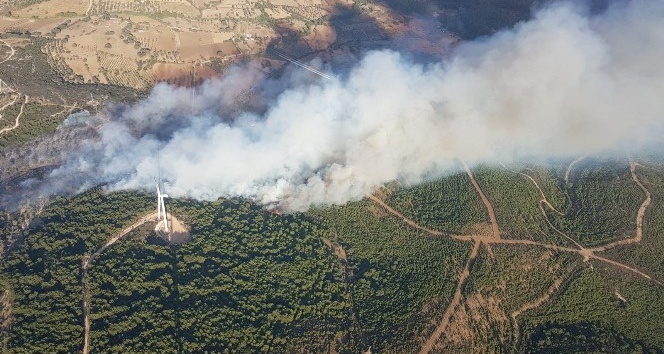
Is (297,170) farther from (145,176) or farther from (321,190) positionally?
(145,176)

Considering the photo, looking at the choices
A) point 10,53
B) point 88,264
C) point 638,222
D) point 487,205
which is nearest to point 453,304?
point 487,205

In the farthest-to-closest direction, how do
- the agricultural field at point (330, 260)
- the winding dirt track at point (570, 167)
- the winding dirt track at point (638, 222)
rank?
the winding dirt track at point (570, 167)
the winding dirt track at point (638, 222)
the agricultural field at point (330, 260)

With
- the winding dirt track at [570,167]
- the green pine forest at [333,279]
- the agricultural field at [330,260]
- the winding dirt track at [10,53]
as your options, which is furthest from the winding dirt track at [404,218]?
the winding dirt track at [10,53]

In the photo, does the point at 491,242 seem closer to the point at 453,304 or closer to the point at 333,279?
the point at 453,304

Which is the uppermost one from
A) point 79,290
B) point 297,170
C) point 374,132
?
point 374,132

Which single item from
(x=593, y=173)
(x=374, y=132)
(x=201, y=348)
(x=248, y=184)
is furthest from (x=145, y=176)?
(x=593, y=173)

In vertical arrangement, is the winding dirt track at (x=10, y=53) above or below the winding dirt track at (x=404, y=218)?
below

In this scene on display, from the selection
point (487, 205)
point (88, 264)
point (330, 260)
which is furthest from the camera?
point (487, 205)

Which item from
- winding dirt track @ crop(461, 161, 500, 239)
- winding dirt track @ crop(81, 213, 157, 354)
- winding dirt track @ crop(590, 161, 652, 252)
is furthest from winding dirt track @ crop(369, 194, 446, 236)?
winding dirt track @ crop(81, 213, 157, 354)

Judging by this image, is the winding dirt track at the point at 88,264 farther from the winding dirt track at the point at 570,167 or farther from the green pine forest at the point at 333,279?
the winding dirt track at the point at 570,167

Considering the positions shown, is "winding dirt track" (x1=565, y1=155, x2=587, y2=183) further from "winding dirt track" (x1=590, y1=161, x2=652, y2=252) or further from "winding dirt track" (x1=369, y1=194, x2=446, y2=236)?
"winding dirt track" (x1=369, y1=194, x2=446, y2=236)

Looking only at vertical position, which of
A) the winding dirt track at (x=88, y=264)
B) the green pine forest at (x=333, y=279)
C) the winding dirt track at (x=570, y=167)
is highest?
the winding dirt track at (x=570, y=167)
